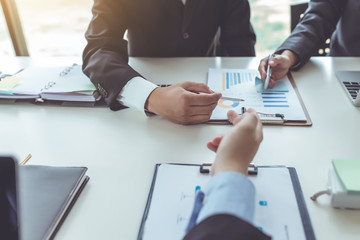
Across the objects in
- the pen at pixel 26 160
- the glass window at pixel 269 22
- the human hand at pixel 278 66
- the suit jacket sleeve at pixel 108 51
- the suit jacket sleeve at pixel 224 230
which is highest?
the suit jacket sleeve at pixel 108 51

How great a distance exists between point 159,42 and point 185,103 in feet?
2.23

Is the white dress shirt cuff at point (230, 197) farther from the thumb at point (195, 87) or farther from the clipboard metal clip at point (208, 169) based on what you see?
the thumb at point (195, 87)

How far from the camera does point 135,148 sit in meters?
0.79

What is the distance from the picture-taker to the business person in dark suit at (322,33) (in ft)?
3.81

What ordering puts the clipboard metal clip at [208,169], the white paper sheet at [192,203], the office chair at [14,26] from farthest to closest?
the office chair at [14,26] → the clipboard metal clip at [208,169] → the white paper sheet at [192,203]

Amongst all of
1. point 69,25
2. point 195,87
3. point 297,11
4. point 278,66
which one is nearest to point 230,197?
point 195,87

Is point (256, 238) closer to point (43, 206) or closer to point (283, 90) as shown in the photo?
point (43, 206)

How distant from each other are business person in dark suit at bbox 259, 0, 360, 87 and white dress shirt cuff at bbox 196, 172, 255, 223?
0.68 metres

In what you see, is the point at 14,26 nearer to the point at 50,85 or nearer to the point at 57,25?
the point at 57,25

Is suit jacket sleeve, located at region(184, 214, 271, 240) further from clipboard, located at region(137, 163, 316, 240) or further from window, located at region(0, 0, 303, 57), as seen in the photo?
window, located at region(0, 0, 303, 57)

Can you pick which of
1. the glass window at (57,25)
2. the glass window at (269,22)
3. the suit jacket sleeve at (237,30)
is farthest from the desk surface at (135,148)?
the glass window at (57,25)

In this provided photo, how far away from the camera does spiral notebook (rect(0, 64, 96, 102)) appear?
1018 mm

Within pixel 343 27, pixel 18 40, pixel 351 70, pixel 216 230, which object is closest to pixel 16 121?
pixel 216 230

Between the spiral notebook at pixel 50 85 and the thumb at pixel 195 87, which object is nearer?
the thumb at pixel 195 87
